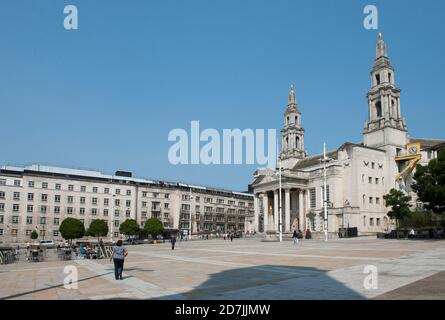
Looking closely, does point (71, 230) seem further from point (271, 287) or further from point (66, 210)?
point (271, 287)

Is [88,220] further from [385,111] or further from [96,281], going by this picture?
[96,281]

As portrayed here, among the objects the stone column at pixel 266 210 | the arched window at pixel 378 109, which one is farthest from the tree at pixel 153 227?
the arched window at pixel 378 109

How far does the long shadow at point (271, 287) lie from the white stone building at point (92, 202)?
60.3 m

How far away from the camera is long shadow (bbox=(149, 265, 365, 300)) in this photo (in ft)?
39.7

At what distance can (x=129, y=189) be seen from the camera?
356 feet

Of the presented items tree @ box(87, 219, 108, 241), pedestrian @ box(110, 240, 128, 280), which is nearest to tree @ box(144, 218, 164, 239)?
tree @ box(87, 219, 108, 241)

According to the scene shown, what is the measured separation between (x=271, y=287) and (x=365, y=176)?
7346 centimetres

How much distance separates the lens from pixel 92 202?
335 feet

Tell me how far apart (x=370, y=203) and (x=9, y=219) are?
77.7 metres

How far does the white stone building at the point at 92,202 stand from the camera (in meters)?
90.5

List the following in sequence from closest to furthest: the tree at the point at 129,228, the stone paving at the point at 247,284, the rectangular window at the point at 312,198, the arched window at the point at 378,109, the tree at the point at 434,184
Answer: the stone paving at the point at 247,284 → the tree at the point at 434,184 → the arched window at the point at 378,109 → the rectangular window at the point at 312,198 → the tree at the point at 129,228

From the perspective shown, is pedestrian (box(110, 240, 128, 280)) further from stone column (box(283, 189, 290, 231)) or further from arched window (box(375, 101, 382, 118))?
arched window (box(375, 101, 382, 118))

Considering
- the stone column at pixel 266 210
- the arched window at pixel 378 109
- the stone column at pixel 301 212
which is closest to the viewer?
the arched window at pixel 378 109

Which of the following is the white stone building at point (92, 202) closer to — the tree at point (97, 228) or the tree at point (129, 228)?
the tree at point (97, 228)
